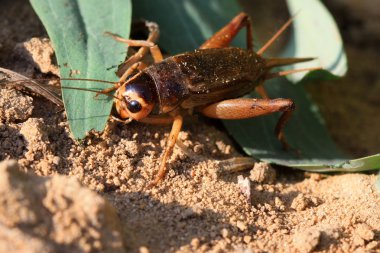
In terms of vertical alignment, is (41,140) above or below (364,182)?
above

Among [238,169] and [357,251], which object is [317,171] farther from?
[357,251]

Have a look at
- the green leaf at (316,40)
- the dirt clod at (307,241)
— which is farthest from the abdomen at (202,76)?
the dirt clod at (307,241)

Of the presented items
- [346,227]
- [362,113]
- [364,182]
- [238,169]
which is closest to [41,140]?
[238,169]

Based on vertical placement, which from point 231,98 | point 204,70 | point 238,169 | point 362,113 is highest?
point 204,70

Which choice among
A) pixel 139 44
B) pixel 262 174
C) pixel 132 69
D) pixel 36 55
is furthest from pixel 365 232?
pixel 36 55

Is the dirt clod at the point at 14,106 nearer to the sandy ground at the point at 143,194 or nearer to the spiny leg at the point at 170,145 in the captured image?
the sandy ground at the point at 143,194

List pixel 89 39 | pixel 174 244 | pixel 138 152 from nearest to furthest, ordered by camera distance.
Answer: pixel 174 244, pixel 138 152, pixel 89 39
